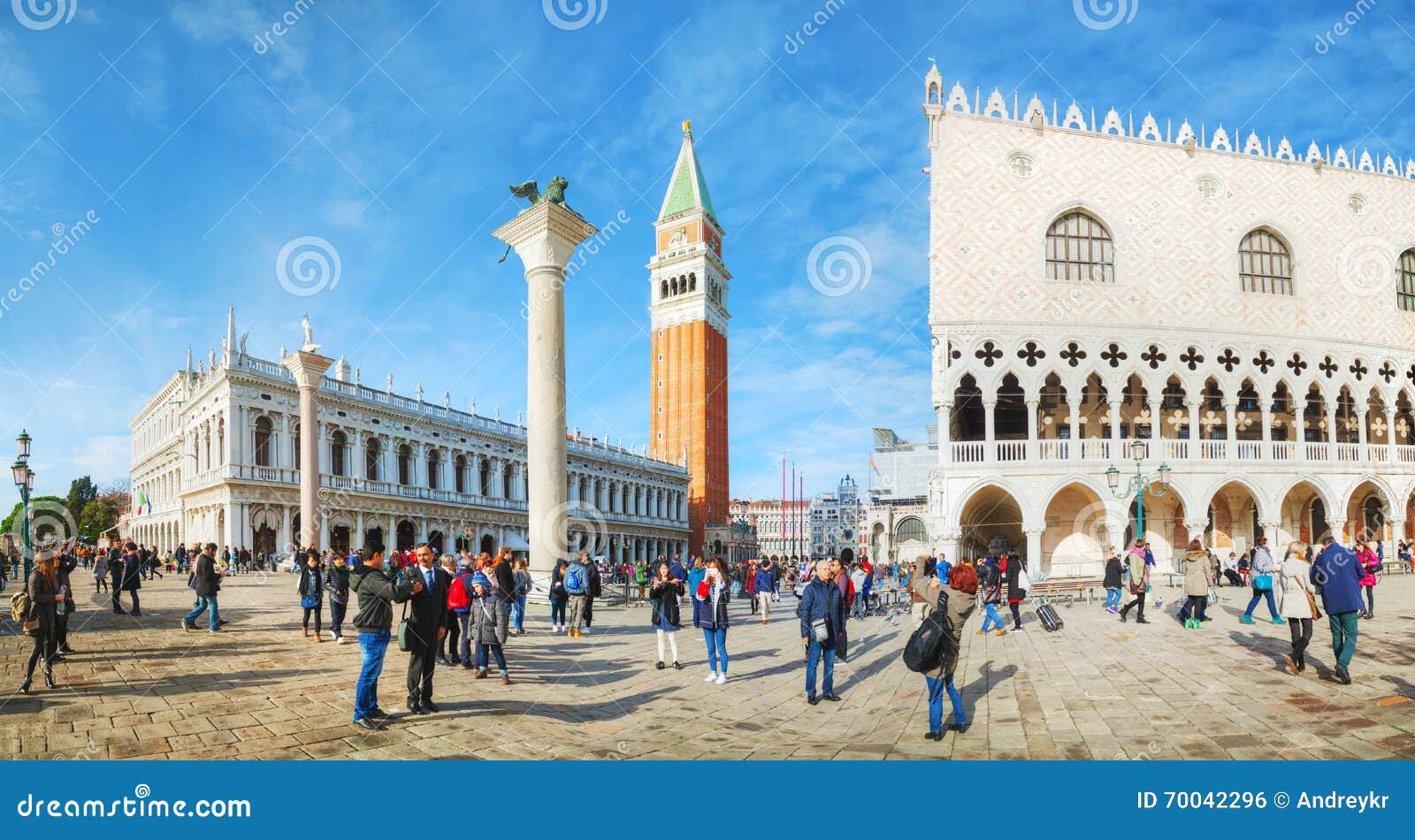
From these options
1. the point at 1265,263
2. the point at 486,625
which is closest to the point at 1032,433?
the point at 1265,263

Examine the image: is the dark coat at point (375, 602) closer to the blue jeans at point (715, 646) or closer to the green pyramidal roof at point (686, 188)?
the blue jeans at point (715, 646)

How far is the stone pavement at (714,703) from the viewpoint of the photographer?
21.7 feet

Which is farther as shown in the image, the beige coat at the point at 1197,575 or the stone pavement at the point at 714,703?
the beige coat at the point at 1197,575

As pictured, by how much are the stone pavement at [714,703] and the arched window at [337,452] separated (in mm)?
33180

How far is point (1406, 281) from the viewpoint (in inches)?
1282

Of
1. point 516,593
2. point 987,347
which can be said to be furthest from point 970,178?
point 516,593

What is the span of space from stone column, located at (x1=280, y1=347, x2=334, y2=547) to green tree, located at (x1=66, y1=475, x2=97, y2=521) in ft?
163

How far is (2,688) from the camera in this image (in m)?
8.62

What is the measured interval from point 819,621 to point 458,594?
4369 millimetres

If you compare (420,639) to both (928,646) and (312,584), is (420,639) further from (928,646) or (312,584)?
(312,584)

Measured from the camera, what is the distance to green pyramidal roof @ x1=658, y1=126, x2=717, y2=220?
83.9 meters

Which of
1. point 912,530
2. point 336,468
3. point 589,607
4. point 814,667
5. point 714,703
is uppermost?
point 336,468

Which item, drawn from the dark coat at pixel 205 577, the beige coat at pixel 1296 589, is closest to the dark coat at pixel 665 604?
the beige coat at pixel 1296 589

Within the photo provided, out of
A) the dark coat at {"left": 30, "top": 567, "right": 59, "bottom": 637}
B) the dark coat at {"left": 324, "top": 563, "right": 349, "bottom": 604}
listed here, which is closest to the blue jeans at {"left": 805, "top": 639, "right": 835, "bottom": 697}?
the dark coat at {"left": 324, "top": 563, "right": 349, "bottom": 604}
